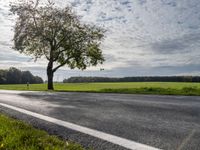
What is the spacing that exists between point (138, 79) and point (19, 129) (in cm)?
9322

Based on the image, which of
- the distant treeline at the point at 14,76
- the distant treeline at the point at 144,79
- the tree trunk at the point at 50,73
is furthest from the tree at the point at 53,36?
the distant treeline at the point at 14,76

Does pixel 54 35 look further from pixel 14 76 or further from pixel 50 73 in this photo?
pixel 14 76

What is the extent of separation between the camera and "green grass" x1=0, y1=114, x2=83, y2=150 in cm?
421

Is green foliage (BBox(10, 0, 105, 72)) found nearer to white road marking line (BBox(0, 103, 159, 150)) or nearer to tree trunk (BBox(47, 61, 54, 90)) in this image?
tree trunk (BBox(47, 61, 54, 90))

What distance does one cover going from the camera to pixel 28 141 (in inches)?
179

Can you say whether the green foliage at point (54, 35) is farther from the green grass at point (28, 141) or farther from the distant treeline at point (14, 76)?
the distant treeline at point (14, 76)

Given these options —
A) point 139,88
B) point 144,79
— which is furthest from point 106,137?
point 144,79

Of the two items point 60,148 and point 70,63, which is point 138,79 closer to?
point 70,63

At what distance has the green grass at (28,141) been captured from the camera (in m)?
4.21

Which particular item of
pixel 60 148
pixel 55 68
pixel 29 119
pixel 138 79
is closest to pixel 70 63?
pixel 55 68

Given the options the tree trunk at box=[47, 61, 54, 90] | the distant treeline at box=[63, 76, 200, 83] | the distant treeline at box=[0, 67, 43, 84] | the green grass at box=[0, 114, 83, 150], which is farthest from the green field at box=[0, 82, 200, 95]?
the distant treeline at box=[0, 67, 43, 84]

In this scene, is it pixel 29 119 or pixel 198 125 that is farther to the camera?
pixel 29 119

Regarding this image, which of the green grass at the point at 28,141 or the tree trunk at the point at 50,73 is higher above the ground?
the tree trunk at the point at 50,73

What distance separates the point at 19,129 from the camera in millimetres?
5457
